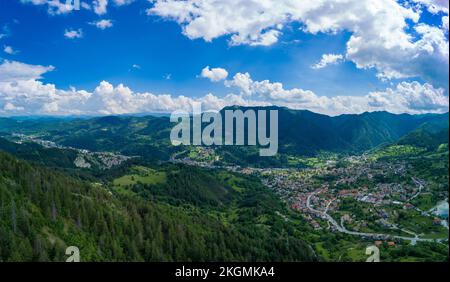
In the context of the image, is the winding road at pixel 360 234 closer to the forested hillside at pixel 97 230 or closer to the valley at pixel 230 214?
the valley at pixel 230 214

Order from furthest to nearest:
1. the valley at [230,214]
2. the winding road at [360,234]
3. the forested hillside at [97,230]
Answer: the winding road at [360,234], the valley at [230,214], the forested hillside at [97,230]

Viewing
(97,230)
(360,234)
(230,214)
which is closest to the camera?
(97,230)

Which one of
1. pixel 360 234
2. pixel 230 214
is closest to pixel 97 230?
pixel 360 234

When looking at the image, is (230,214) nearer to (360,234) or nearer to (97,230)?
(360,234)

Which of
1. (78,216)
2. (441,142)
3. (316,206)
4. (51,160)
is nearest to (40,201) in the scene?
(78,216)

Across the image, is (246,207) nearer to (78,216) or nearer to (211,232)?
(211,232)

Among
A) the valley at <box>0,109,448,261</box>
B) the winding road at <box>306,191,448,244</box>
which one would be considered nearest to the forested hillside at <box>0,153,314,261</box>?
the valley at <box>0,109,448,261</box>

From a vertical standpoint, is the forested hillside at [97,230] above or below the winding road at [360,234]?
above

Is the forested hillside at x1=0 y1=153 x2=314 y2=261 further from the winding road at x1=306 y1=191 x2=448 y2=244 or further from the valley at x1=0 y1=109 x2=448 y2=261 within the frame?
the winding road at x1=306 y1=191 x2=448 y2=244

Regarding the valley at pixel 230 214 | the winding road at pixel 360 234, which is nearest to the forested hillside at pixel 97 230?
the valley at pixel 230 214

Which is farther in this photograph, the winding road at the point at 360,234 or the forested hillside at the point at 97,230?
the winding road at the point at 360,234

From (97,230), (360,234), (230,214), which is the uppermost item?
(97,230)
